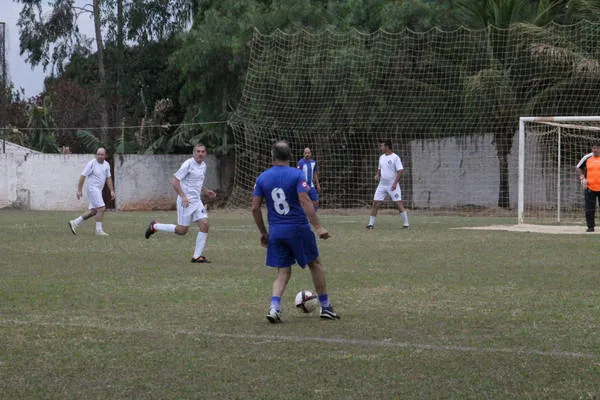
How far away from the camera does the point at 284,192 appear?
9164 millimetres

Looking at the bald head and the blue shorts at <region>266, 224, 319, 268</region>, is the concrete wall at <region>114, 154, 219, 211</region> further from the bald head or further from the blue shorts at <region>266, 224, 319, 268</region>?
the blue shorts at <region>266, 224, 319, 268</region>

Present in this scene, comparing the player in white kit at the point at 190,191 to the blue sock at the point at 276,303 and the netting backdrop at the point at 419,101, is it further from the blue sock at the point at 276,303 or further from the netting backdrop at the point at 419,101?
the netting backdrop at the point at 419,101

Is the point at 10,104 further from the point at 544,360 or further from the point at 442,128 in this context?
the point at 544,360

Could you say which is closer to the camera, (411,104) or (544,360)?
(544,360)

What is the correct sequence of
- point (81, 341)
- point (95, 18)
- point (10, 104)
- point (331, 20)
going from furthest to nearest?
point (10, 104)
point (95, 18)
point (331, 20)
point (81, 341)

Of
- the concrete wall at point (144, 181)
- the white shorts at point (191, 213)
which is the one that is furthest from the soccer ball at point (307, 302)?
the concrete wall at point (144, 181)

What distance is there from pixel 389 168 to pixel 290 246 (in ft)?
49.9

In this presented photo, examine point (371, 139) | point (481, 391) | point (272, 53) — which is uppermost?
point (272, 53)

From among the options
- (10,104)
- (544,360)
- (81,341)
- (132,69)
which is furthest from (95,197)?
(10,104)

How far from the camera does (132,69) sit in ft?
149

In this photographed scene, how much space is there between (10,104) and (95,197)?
30.9m

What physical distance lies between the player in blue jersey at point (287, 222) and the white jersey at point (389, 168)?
14.9m

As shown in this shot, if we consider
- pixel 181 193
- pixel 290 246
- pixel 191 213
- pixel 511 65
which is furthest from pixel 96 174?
pixel 511 65

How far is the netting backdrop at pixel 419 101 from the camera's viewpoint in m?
32.7
